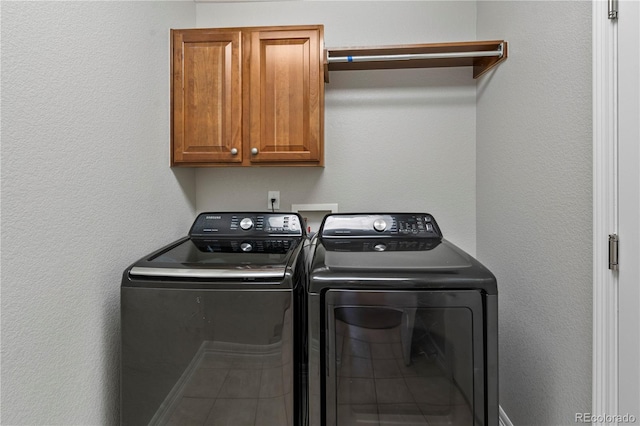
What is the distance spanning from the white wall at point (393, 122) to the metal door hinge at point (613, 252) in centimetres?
104

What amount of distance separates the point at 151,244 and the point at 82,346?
530mm

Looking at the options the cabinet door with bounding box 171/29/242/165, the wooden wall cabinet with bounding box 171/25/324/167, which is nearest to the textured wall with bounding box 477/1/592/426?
the wooden wall cabinet with bounding box 171/25/324/167

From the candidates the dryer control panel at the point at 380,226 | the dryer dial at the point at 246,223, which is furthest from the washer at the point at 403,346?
Result: the dryer dial at the point at 246,223

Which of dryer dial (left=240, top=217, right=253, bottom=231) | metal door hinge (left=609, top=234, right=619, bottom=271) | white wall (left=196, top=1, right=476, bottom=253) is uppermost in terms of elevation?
white wall (left=196, top=1, right=476, bottom=253)

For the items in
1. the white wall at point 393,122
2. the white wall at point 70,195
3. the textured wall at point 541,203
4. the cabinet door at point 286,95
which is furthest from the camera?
the white wall at point 393,122

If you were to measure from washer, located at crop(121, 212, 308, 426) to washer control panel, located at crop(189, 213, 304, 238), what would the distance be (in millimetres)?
571

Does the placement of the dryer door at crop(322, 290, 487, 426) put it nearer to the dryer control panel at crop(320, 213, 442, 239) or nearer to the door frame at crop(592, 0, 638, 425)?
the door frame at crop(592, 0, 638, 425)

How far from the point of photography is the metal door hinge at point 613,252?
0.98 metres

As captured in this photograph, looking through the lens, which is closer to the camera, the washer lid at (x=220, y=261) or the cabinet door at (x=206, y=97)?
the washer lid at (x=220, y=261)

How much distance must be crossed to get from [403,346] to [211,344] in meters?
0.70

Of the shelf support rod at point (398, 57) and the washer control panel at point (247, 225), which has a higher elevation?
the shelf support rod at point (398, 57)

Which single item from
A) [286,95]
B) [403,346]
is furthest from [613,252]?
[286,95]

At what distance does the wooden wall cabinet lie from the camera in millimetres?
1744

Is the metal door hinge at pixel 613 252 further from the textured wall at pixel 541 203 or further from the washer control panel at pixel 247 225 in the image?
the washer control panel at pixel 247 225
